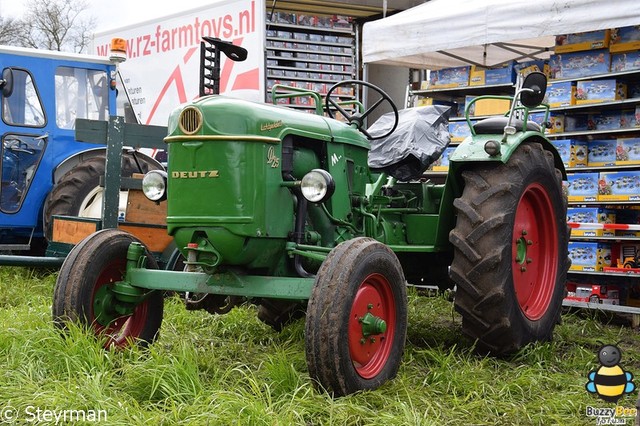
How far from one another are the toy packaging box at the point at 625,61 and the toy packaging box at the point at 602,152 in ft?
1.76

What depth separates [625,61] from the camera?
6156 mm

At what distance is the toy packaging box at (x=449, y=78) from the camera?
7562 mm

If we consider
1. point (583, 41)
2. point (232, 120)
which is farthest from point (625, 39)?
point (232, 120)

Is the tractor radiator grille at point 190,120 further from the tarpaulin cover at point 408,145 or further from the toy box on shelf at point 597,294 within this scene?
the toy box on shelf at point 597,294

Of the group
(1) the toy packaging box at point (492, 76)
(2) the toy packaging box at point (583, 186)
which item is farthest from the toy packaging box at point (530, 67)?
(2) the toy packaging box at point (583, 186)

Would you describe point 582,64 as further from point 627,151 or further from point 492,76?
point 492,76

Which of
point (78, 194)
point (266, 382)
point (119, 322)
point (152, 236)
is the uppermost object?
point (78, 194)

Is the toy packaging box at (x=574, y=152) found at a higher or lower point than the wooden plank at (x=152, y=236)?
higher

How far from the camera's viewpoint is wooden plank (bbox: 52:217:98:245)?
6234mm

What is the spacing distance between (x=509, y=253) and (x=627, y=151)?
2348 mm

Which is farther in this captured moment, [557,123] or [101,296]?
[557,123]

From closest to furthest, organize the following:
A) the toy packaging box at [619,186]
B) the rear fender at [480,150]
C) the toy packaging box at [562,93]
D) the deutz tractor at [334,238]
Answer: the deutz tractor at [334,238], the rear fender at [480,150], the toy packaging box at [619,186], the toy packaging box at [562,93]

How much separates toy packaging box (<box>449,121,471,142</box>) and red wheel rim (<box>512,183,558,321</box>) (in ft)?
7.92

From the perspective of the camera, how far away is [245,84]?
8.77 meters
